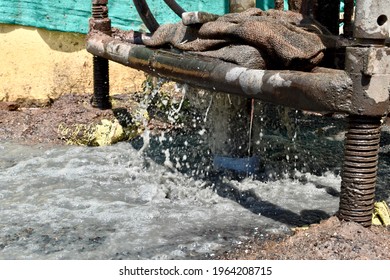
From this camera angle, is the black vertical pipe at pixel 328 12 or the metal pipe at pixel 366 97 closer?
the metal pipe at pixel 366 97

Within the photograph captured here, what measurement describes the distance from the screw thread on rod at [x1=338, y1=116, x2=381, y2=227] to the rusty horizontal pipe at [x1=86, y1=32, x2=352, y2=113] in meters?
0.15

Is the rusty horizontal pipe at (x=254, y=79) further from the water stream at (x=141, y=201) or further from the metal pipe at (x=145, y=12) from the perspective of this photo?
the metal pipe at (x=145, y=12)

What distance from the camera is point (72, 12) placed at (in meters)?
7.79

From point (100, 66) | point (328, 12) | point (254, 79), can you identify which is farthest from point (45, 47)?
point (254, 79)

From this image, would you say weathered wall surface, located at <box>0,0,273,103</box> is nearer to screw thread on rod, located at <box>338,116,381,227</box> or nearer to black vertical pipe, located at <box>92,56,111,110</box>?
black vertical pipe, located at <box>92,56,111,110</box>

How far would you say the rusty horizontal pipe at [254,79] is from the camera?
373cm

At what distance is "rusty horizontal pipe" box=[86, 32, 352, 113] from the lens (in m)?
3.73

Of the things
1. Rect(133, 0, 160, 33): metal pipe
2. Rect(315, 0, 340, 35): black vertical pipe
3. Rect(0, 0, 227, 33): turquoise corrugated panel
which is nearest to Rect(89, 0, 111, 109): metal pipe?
Rect(133, 0, 160, 33): metal pipe

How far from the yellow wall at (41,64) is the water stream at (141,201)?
1.14m

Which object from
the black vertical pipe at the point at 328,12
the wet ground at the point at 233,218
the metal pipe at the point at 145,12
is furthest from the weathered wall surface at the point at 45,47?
the black vertical pipe at the point at 328,12

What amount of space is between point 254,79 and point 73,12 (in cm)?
413

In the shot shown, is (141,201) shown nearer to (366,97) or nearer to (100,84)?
(366,97)
